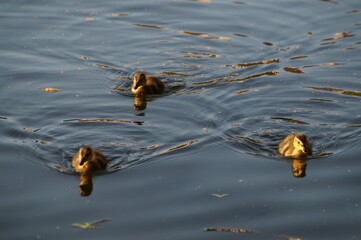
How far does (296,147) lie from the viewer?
30.8 ft

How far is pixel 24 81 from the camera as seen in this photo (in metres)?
12.1

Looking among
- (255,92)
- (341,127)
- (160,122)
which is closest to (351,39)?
(255,92)

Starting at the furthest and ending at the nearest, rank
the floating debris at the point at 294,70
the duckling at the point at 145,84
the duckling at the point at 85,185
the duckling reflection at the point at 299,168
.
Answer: the floating debris at the point at 294,70 → the duckling at the point at 145,84 → the duckling reflection at the point at 299,168 → the duckling at the point at 85,185

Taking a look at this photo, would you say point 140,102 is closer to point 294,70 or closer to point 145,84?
point 145,84

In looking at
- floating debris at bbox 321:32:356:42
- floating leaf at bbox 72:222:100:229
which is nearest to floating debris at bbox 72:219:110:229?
floating leaf at bbox 72:222:100:229

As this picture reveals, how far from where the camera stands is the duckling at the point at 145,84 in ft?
38.7

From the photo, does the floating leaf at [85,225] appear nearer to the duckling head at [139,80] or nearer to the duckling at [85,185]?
the duckling at [85,185]

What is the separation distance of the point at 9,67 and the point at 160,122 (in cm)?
350

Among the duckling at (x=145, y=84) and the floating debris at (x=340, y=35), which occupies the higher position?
the floating debris at (x=340, y=35)

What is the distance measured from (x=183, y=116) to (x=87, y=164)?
7.31 feet

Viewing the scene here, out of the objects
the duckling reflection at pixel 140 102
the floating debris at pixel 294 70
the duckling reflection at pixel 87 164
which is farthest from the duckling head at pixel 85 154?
the floating debris at pixel 294 70

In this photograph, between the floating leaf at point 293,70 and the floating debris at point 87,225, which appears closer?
the floating debris at point 87,225

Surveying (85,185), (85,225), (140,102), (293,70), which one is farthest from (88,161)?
(293,70)

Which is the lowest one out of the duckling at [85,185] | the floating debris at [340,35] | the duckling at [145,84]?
the duckling at [85,185]
